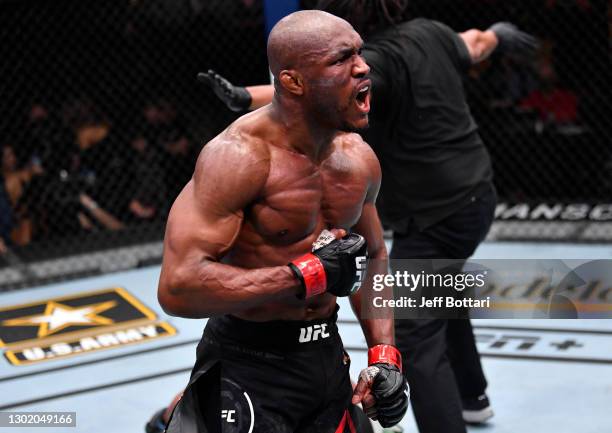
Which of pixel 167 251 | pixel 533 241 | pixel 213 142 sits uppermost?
pixel 213 142

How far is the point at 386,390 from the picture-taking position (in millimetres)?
2021

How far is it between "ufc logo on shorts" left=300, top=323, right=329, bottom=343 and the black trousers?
26.0 inches

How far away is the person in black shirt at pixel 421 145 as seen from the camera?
2.70m

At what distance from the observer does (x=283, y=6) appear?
3180 mm

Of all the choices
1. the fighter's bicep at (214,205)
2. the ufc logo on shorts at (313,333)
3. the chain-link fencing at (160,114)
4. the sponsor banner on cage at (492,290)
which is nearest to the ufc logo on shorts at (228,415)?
the ufc logo on shorts at (313,333)

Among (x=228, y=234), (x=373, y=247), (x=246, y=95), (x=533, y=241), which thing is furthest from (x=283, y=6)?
(x=533, y=241)

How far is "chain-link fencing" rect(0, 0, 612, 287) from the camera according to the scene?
5578 millimetres

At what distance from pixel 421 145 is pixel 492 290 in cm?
86

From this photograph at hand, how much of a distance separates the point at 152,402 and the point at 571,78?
11.1ft

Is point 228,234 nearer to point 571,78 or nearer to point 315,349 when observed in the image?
point 315,349

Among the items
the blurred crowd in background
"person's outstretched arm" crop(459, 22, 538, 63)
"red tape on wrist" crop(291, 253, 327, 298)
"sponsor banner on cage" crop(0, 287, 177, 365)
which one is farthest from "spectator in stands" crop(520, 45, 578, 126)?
"red tape on wrist" crop(291, 253, 327, 298)

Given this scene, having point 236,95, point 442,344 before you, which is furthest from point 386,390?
point 236,95

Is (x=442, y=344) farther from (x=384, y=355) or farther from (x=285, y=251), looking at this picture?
(x=285, y=251)

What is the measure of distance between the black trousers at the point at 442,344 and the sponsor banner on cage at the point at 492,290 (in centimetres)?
4
